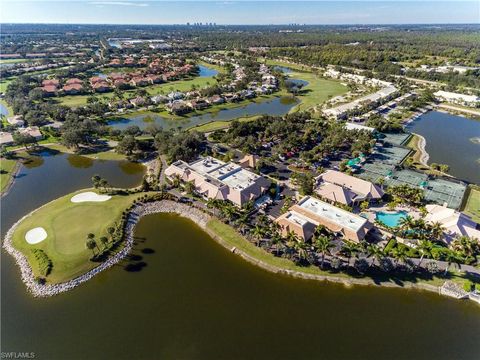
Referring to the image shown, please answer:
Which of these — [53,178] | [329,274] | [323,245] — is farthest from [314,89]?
[329,274]

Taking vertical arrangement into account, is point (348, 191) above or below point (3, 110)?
below

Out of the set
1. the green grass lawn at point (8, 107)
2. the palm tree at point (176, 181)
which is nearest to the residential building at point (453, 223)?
the palm tree at point (176, 181)

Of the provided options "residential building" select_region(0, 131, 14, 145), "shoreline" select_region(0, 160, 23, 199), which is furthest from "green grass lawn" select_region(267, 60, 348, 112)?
"residential building" select_region(0, 131, 14, 145)

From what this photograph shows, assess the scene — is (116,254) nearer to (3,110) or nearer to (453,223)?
(453,223)

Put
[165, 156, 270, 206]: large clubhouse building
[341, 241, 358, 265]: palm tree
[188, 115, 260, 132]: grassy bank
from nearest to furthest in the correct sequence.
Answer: [341, 241, 358, 265]: palm tree < [165, 156, 270, 206]: large clubhouse building < [188, 115, 260, 132]: grassy bank

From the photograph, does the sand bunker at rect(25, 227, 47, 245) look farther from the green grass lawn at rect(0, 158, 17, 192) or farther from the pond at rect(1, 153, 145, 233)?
the green grass lawn at rect(0, 158, 17, 192)
